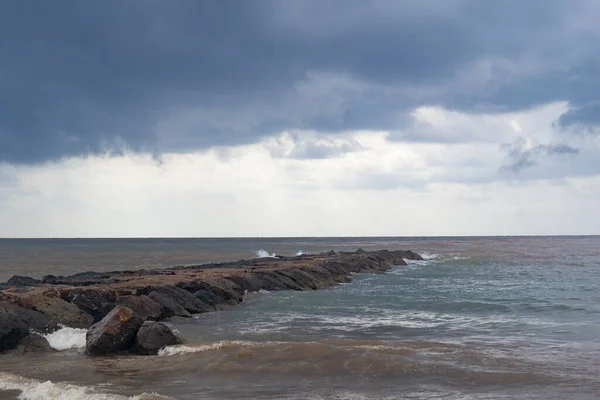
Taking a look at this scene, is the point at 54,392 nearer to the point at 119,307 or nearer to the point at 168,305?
the point at 119,307

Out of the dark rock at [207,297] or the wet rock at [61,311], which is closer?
the wet rock at [61,311]

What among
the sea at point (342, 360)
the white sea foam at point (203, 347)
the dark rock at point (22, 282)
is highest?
the dark rock at point (22, 282)

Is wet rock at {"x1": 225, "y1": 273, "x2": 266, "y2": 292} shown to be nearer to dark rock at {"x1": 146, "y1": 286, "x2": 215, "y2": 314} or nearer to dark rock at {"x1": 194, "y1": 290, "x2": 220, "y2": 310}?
dark rock at {"x1": 194, "y1": 290, "x2": 220, "y2": 310}

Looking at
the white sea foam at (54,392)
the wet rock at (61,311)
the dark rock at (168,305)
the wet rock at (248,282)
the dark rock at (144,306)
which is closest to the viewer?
the white sea foam at (54,392)

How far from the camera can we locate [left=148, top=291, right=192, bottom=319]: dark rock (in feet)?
70.0

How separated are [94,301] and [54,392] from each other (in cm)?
961

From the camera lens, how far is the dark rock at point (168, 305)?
840 inches

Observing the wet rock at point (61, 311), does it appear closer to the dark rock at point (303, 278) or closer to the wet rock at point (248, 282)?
the wet rock at point (248, 282)

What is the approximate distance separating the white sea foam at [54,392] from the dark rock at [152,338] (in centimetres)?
324

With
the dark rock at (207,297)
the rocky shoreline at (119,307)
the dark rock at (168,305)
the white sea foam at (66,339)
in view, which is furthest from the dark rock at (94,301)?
the dark rock at (207,297)

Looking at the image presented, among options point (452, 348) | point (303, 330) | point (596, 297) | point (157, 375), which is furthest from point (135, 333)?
point (596, 297)

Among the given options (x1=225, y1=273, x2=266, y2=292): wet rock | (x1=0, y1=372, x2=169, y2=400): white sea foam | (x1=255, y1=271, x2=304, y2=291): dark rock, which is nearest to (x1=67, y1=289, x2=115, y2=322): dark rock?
(x1=0, y1=372, x2=169, y2=400): white sea foam

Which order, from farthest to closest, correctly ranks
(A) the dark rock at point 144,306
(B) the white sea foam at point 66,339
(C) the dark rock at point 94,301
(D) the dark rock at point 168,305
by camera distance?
(D) the dark rock at point 168,305 < (A) the dark rock at point 144,306 < (C) the dark rock at point 94,301 < (B) the white sea foam at point 66,339

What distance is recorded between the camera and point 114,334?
595 inches
